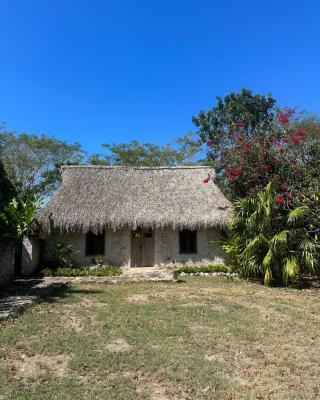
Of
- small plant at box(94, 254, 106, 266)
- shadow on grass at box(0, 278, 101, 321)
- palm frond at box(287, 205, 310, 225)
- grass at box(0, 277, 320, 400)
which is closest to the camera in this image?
grass at box(0, 277, 320, 400)

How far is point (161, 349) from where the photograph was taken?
621 cm

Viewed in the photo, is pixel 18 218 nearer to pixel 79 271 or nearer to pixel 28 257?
pixel 28 257

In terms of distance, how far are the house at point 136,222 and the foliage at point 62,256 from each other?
44 cm

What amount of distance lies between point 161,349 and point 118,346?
749 millimetres

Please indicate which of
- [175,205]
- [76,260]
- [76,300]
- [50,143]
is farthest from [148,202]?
[50,143]

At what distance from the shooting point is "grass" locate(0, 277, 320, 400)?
15.9 feet

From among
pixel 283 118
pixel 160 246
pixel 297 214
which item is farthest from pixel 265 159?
pixel 160 246

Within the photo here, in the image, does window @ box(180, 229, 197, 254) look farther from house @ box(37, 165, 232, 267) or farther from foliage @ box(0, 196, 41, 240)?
foliage @ box(0, 196, 41, 240)

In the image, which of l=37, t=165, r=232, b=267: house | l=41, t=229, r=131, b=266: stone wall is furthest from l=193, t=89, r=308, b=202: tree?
l=41, t=229, r=131, b=266: stone wall

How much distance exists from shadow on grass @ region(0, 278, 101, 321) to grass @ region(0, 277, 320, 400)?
0.84 ft

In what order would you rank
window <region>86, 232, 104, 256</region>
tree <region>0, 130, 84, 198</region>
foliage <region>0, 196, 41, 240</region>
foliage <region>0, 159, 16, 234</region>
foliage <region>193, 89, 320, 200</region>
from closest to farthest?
foliage <region>0, 196, 41, 240</region>
foliage <region>193, 89, 320, 200</region>
foliage <region>0, 159, 16, 234</region>
window <region>86, 232, 104, 256</region>
tree <region>0, 130, 84, 198</region>

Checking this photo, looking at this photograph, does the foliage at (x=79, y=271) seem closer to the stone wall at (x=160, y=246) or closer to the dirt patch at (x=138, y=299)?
the stone wall at (x=160, y=246)

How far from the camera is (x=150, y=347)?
630cm

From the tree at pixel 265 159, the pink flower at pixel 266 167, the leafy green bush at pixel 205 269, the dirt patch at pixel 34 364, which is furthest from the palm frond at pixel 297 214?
the dirt patch at pixel 34 364
